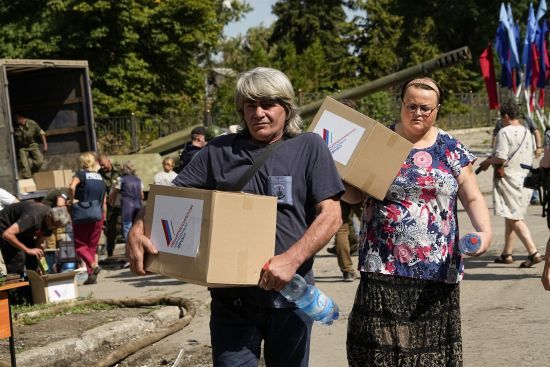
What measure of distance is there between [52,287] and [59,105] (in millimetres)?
7623

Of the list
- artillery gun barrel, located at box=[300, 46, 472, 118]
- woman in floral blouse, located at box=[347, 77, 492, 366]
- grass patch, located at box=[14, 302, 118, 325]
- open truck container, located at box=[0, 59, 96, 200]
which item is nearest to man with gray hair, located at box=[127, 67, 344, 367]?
woman in floral blouse, located at box=[347, 77, 492, 366]

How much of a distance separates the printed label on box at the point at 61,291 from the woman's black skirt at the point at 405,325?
5.71m

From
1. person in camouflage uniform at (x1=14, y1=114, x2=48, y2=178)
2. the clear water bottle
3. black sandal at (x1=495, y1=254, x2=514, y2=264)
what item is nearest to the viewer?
the clear water bottle

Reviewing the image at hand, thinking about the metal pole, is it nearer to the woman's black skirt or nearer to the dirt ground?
the dirt ground

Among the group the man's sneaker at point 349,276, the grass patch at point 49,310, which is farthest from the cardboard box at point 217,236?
the man's sneaker at point 349,276

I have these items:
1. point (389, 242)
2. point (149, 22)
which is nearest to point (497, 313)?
point (389, 242)

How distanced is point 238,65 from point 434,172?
51.4 meters

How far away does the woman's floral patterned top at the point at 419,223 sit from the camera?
4.61 meters

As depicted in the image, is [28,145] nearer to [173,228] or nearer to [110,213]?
[110,213]

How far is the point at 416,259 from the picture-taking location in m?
4.60

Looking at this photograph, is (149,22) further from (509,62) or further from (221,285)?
(221,285)

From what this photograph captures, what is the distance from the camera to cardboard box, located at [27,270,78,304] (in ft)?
31.6

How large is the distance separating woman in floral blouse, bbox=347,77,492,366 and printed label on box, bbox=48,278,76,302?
569 cm

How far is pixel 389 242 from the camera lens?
15.3 feet
